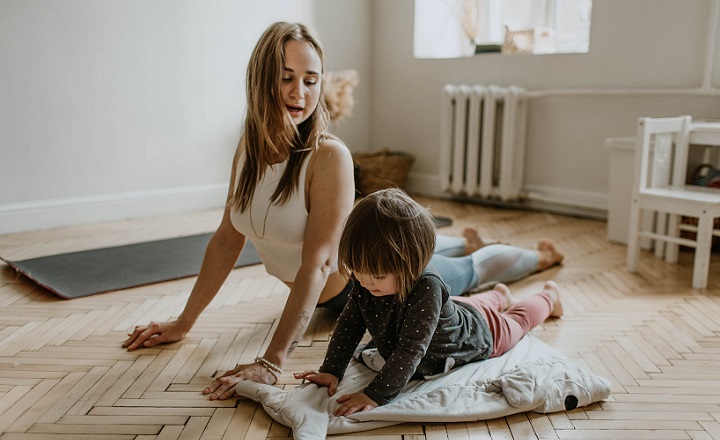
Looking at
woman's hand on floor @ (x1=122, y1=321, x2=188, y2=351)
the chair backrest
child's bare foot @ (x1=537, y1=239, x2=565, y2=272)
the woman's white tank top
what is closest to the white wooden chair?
the chair backrest

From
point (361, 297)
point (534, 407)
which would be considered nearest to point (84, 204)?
point (361, 297)

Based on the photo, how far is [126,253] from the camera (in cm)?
288

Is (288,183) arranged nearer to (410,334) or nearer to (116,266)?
(410,334)

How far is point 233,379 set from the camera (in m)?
1.59

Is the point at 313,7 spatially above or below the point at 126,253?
above

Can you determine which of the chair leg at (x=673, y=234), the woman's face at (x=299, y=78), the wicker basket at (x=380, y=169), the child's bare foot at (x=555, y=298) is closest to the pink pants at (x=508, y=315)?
the child's bare foot at (x=555, y=298)

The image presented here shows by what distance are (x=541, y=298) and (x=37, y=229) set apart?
101 inches

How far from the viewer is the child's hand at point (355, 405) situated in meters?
1.43

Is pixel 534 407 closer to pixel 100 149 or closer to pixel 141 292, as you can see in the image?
pixel 141 292

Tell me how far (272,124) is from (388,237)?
0.50 meters

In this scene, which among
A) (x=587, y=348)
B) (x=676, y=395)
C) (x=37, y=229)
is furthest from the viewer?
(x=37, y=229)

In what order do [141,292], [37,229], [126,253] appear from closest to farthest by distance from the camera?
[141,292] < [126,253] < [37,229]

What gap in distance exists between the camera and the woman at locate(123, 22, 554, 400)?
5.27 ft

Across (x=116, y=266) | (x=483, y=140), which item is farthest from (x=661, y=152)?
(x=116, y=266)
